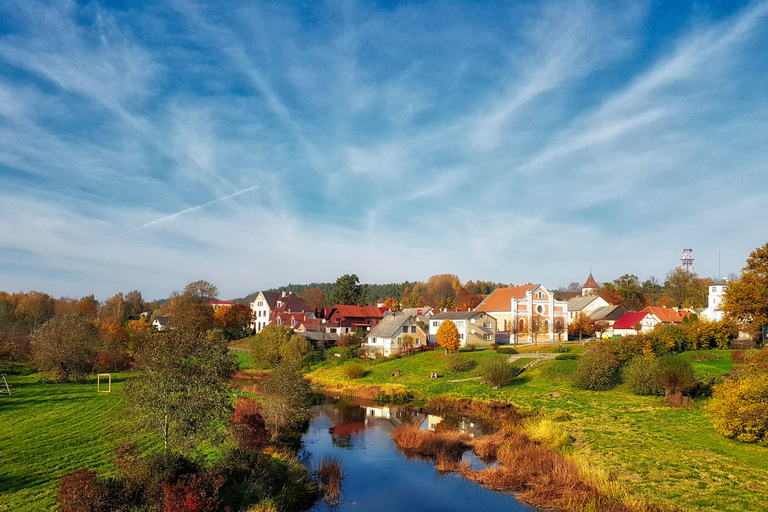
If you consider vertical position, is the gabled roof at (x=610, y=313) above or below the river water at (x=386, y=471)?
above

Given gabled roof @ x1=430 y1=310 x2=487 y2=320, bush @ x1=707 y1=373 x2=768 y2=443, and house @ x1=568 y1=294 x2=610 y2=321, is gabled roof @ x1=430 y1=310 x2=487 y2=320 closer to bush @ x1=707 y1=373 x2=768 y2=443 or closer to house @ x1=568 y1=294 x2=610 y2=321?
house @ x1=568 y1=294 x2=610 y2=321

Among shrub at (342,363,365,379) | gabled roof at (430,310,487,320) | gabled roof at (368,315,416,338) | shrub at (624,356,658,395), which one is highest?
gabled roof at (430,310,487,320)

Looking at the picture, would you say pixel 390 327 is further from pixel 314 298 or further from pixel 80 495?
pixel 314 298

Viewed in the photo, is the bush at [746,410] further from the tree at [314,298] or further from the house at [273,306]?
the tree at [314,298]

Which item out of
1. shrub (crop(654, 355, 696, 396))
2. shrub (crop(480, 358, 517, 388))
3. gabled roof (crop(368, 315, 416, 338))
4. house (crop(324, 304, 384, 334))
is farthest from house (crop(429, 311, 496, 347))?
shrub (crop(654, 355, 696, 396))

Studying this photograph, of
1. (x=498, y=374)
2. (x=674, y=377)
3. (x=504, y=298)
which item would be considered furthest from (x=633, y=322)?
(x=674, y=377)

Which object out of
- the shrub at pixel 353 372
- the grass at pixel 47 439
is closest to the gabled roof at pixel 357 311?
the shrub at pixel 353 372

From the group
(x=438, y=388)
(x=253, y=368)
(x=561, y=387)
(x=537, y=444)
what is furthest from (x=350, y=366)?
(x=537, y=444)
